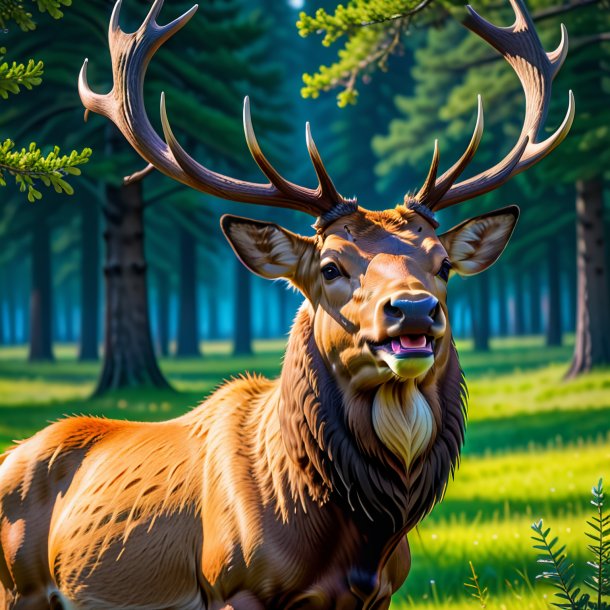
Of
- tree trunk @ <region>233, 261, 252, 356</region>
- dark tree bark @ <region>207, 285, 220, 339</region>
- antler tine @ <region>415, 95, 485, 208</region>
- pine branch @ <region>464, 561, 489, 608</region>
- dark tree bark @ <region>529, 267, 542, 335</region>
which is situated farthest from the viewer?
dark tree bark @ <region>207, 285, 220, 339</region>

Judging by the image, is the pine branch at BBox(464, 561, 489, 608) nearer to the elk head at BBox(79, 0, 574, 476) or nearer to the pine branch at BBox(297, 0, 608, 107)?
the elk head at BBox(79, 0, 574, 476)

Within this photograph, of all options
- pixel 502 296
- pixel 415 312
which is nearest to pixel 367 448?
pixel 415 312

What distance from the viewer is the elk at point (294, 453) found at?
13.1ft

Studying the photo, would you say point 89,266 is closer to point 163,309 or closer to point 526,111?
point 163,309

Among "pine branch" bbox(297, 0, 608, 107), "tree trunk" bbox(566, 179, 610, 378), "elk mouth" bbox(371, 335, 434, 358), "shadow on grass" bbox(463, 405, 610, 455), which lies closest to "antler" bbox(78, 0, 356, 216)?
"elk mouth" bbox(371, 335, 434, 358)

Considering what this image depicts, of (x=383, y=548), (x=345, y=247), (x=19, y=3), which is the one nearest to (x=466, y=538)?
(x=383, y=548)

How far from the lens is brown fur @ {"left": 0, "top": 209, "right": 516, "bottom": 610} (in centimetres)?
402

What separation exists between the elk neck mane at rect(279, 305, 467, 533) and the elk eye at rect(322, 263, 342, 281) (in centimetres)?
32

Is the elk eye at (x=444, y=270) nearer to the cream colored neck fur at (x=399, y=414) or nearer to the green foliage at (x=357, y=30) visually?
the cream colored neck fur at (x=399, y=414)

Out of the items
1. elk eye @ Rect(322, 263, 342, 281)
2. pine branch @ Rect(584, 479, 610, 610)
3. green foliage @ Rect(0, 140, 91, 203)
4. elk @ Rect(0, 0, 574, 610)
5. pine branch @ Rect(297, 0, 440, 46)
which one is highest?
pine branch @ Rect(297, 0, 440, 46)

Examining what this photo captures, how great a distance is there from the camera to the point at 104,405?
15234 millimetres

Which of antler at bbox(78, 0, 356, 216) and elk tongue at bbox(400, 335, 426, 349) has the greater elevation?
antler at bbox(78, 0, 356, 216)

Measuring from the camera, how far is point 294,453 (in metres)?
4.23

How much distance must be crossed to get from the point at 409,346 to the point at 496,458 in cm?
934
